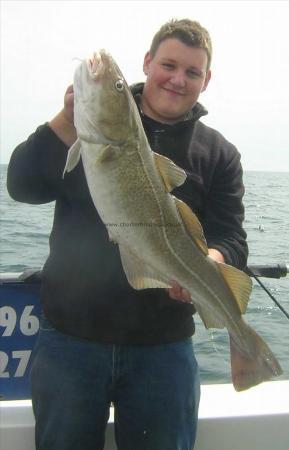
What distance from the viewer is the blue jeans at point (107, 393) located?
8.94 feet

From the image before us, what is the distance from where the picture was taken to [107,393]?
2789 millimetres

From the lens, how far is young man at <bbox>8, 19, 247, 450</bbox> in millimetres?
2717

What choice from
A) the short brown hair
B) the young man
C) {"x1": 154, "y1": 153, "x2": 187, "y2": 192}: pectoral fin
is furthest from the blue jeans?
the short brown hair

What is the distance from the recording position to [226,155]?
10.2ft

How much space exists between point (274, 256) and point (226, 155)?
1010cm

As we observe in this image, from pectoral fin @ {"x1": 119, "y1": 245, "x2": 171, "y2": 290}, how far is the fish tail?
1.77 feet

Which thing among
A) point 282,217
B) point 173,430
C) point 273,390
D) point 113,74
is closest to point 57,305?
point 173,430

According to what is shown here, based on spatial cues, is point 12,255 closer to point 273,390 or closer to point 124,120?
point 273,390

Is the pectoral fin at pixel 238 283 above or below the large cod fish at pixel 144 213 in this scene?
below

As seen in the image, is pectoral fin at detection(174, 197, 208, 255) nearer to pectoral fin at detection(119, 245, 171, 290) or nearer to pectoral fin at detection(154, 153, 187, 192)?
pectoral fin at detection(154, 153, 187, 192)

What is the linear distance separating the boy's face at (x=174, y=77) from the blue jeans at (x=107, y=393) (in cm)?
129

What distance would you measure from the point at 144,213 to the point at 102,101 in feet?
1.69

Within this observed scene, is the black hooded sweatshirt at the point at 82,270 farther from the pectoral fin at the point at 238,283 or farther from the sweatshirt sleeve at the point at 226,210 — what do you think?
the pectoral fin at the point at 238,283

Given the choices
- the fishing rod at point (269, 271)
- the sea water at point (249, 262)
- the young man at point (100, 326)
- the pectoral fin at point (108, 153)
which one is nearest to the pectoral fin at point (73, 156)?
the pectoral fin at point (108, 153)
